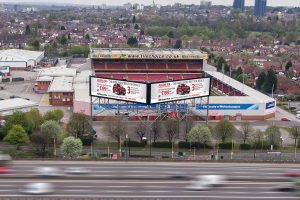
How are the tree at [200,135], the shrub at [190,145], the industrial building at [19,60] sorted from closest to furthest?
the tree at [200,135], the shrub at [190,145], the industrial building at [19,60]

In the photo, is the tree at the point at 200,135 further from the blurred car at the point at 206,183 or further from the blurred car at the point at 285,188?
the blurred car at the point at 285,188

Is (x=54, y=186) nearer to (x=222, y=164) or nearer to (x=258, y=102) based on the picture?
(x=222, y=164)

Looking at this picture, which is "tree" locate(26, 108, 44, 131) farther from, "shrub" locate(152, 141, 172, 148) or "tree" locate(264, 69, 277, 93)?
"tree" locate(264, 69, 277, 93)

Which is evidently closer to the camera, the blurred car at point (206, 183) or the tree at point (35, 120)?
the blurred car at point (206, 183)

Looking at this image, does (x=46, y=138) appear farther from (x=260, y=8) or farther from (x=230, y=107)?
(x=260, y=8)

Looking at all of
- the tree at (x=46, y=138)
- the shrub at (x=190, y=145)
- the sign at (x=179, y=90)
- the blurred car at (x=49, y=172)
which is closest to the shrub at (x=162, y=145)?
the shrub at (x=190, y=145)

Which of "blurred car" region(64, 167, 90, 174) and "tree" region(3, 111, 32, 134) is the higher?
"blurred car" region(64, 167, 90, 174)

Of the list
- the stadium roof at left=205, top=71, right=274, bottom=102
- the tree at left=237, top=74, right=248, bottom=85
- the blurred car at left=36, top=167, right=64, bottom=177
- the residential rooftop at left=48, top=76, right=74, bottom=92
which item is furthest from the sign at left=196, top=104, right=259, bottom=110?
the blurred car at left=36, top=167, right=64, bottom=177
